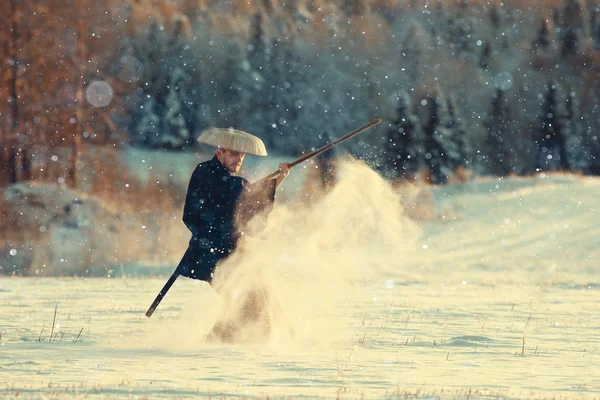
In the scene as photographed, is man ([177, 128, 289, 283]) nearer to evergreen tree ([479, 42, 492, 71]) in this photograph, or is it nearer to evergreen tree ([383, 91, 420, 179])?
evergreen tree ([383, 91, 420, 179])

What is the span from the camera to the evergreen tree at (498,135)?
60412mm

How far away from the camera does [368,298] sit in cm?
1672

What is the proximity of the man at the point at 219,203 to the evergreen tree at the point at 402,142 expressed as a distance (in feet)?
123

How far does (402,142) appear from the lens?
4875 cm

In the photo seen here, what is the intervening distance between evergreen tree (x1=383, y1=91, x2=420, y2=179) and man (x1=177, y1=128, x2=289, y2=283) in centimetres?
3734

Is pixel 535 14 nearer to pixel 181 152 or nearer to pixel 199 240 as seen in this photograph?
pixel 181 152

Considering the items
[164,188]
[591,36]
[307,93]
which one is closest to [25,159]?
[164,188]

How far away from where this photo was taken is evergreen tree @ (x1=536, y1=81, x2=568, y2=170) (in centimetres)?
5756

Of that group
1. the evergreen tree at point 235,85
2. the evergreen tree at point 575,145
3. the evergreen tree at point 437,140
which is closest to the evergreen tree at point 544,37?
the evergreen tree at point 575,145

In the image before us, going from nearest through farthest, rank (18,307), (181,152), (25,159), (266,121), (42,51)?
(18,307)
(42,51)
(25,159)
(181,152)
(266,121)

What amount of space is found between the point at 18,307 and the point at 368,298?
216 inches

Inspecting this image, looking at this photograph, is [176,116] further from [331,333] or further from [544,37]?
[331,333]

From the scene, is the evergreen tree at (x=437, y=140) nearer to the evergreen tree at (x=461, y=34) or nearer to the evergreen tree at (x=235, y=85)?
the evergreen tree at (x=235, y=85)

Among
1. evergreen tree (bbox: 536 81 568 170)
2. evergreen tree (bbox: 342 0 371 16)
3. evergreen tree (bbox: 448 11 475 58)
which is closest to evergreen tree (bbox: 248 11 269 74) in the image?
evergreen tree (bbox: 342 0 371 16)
